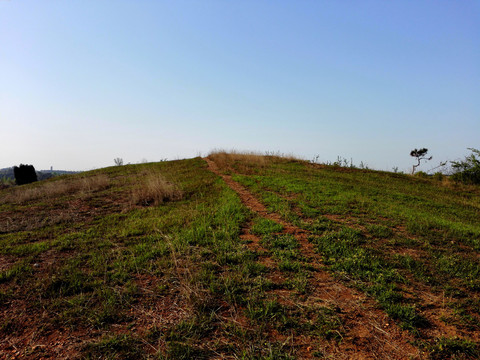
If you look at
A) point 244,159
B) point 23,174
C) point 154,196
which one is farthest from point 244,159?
point 23,174

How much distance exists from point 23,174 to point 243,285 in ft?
86.5

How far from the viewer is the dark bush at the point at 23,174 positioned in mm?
21750

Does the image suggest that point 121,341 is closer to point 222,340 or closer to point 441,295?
point 222,340

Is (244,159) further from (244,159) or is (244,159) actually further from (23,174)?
(23,174)

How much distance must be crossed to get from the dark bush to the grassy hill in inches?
704

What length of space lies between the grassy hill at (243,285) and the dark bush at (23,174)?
17.9m

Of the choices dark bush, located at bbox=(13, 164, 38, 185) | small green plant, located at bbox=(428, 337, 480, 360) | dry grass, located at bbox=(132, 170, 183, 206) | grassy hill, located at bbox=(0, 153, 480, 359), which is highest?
dark bush, located at bbox=(13, 164, 38, 185)

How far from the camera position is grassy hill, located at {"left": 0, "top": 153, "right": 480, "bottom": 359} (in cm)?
285

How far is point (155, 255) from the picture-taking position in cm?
509

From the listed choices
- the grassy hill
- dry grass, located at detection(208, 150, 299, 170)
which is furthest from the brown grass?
the grassy hill

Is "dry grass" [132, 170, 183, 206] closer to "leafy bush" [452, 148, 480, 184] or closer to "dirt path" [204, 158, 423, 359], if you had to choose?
"dirt path" [204, 158, 423, 359]

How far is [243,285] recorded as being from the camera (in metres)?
3.87

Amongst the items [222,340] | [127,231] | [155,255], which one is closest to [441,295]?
[222,340]

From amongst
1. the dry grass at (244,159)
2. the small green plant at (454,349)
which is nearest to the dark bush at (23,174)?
the dry grass at (244,159)
